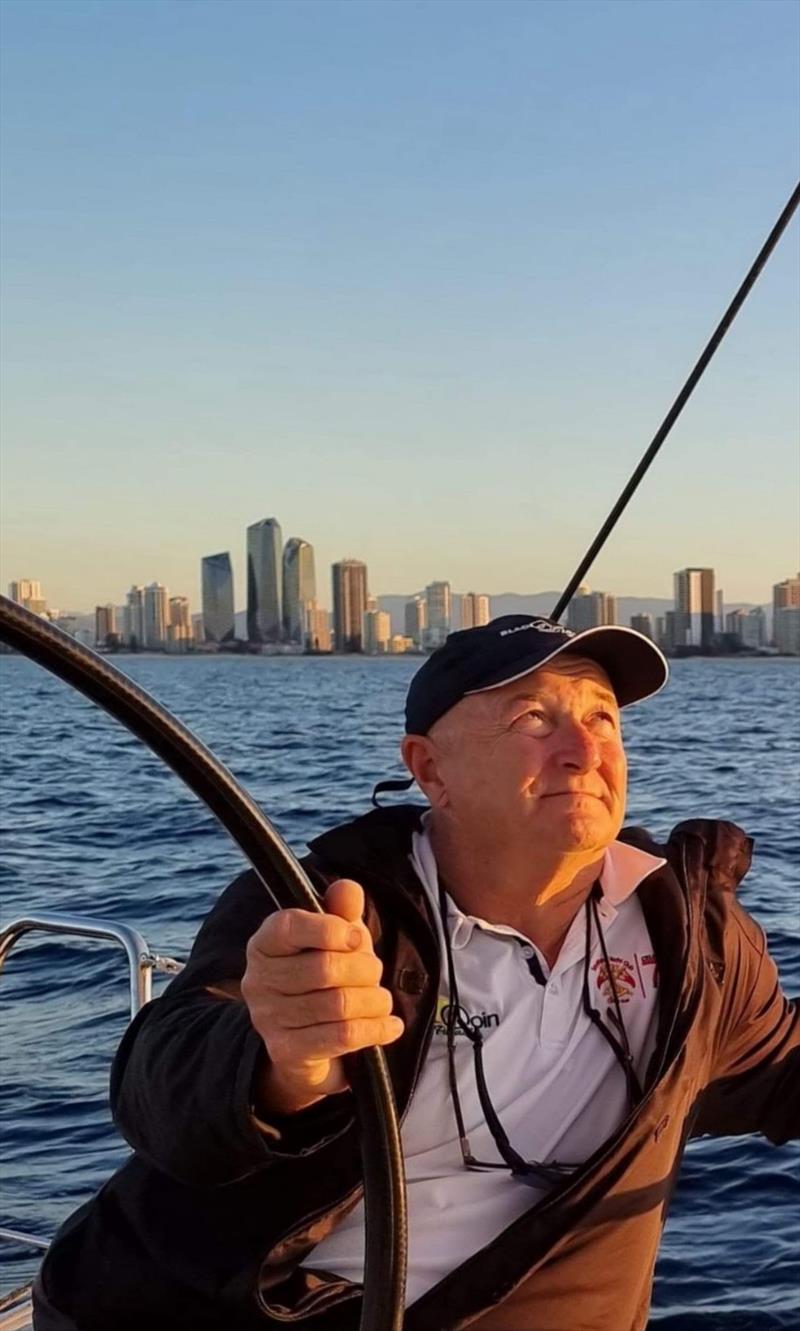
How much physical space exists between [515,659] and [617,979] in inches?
20.5

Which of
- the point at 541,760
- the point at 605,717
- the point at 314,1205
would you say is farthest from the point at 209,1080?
the point at 605,717

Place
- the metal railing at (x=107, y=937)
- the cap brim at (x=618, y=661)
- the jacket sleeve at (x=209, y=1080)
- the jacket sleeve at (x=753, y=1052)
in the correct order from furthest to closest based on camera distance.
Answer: the metal railing at (x=107, y=937) < the jacket sleeve at (x=753, y=1052) < the cap brim at (x=618, y=661) < the jacket sleeve at (x=209, y=1080)

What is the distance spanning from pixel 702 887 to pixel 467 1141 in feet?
1.82

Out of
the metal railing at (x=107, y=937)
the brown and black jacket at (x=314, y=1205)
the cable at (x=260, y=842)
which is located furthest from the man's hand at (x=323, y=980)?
the metal railing at (x=107, y=937)

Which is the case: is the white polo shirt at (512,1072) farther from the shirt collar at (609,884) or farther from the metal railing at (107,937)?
the metal railing at (107,937)

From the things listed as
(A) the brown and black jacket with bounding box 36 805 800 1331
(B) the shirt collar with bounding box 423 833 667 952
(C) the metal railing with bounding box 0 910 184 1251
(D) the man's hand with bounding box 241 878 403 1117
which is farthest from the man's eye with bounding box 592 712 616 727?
(C) the metal railing with bounding box 0 910 184 1251

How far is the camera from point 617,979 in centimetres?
240

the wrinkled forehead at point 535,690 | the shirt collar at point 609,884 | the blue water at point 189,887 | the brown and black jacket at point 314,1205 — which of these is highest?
the wrinkled forehead at point 535,690

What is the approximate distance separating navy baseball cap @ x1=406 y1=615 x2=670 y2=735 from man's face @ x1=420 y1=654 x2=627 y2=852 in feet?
0.08

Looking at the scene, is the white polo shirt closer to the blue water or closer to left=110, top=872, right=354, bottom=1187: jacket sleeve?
left=110, top=872, right=354, bottom=1187: jacket sleeve

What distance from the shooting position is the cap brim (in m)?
2.37

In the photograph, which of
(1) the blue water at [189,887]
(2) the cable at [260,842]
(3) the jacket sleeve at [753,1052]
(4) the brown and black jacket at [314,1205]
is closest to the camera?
(2) the cable at [260,842]

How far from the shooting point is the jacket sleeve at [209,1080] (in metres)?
1.87

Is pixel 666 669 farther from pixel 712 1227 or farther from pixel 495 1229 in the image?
pixel 712 1227
